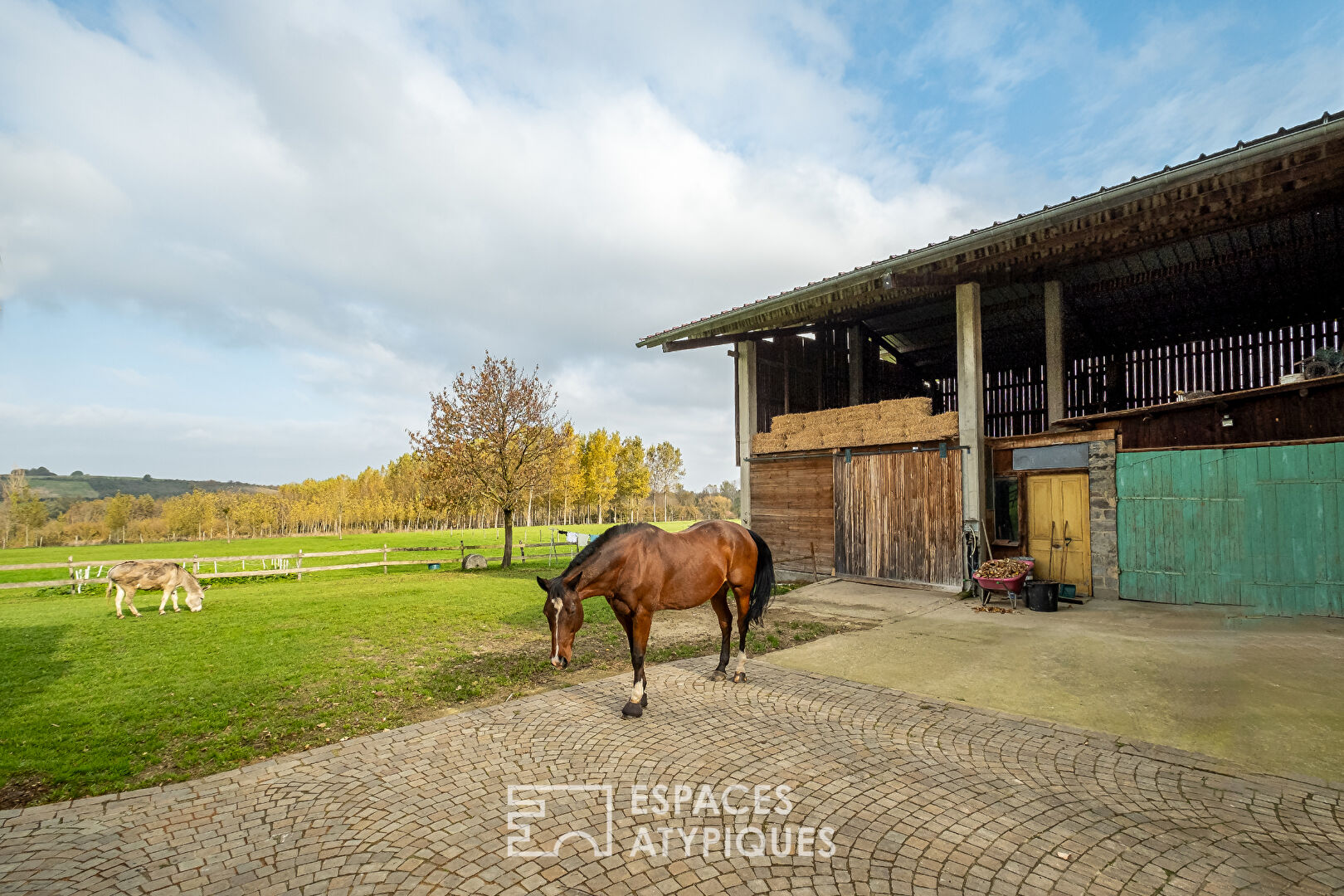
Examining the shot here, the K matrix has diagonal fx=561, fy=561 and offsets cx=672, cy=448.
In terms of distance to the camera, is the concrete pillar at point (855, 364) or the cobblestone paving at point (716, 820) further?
the concrete pillar at point (855, 364)

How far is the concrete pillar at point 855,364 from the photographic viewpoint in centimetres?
1767

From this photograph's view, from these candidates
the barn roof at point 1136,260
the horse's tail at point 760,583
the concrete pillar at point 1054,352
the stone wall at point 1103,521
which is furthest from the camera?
the concrete pillar at point 1054,352

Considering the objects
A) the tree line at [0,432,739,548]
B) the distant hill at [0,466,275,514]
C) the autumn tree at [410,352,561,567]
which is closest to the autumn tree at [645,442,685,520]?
the tree line at [0,432,739,548]

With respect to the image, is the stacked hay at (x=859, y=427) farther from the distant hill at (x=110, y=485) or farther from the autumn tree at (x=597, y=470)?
the distant hill at (x=110, y=485)

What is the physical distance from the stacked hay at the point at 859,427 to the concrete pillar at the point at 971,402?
1.39 ft

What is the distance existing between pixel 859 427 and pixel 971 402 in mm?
2708

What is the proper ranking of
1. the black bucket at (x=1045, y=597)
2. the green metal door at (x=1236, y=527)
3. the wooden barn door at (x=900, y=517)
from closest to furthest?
the green metal door at (x=1236, y=527)
the black bucket at (x=1045, y=597)
the wooden barn door at (x=900, y=517)

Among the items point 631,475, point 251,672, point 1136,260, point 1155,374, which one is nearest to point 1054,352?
point 1136,260

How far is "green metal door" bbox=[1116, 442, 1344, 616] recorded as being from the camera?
8953mm

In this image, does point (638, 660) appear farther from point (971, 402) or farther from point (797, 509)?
point (797, 509)

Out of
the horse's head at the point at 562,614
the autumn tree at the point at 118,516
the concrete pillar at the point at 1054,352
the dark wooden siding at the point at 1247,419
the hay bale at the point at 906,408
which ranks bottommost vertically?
the autumn tree at the point at 118,516

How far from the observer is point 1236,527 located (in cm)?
968

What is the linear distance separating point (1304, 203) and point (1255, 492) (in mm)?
4909

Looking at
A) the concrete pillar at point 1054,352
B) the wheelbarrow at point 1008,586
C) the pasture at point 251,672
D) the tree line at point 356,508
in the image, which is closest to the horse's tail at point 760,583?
the pasture at point 251,672
